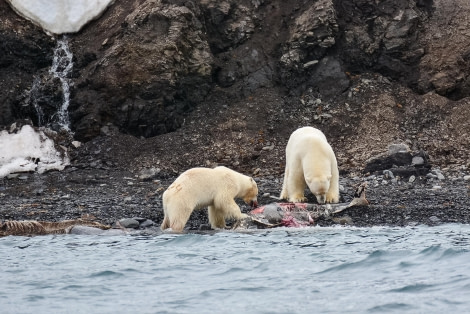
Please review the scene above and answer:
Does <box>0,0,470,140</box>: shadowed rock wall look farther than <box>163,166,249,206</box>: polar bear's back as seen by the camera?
Yes

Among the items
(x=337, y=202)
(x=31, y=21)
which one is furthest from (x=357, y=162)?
(x=31, y=21)

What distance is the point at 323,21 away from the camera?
2444 centimetres

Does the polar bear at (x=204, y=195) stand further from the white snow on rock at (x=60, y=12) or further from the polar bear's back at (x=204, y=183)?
the white snow on rock at (x=60, y=12)

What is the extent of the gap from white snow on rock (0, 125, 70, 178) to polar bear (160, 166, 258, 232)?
9224 mm

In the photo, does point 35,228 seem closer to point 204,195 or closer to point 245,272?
point 204,195

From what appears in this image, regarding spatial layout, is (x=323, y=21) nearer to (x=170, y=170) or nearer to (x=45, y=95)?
(x=170, y=170)

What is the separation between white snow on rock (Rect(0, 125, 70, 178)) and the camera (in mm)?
21766

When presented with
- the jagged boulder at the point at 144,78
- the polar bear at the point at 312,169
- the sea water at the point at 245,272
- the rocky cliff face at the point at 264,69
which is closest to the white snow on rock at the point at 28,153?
the rocky cliff face at the point at 264,69

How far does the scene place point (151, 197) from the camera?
58.7 ft

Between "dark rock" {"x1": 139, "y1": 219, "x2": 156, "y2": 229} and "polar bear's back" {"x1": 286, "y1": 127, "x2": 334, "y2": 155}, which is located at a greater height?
"polar bear's back" {"x1": 286, "y1": 127, "x2": 334, "y2": 155}

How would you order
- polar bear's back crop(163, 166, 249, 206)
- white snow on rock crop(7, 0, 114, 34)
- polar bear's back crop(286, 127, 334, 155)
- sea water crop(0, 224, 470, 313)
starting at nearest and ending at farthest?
1. sea water crop(0, 224, 470, 313)
2. polar bear's back crop(163, 166, 249, 206)
3. polar bear's back crop(286, 127, 334, 155)
4. white snow on rock crop(7, 0, 114, 34)

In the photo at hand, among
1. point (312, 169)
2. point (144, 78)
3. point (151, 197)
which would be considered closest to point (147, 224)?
point (151, 197)

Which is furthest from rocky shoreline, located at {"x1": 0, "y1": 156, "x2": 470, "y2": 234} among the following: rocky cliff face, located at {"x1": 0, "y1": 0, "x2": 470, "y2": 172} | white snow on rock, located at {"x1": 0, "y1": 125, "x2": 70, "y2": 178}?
rocky cliff face, located at {"x1": 0, "y1": 0, "x2": 470, "y2": 172}

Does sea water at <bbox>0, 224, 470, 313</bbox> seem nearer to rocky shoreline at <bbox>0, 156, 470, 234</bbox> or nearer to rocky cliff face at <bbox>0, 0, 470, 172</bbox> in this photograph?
rocky shoreline at <bbox>0, 156, 470, 234</bbox>
